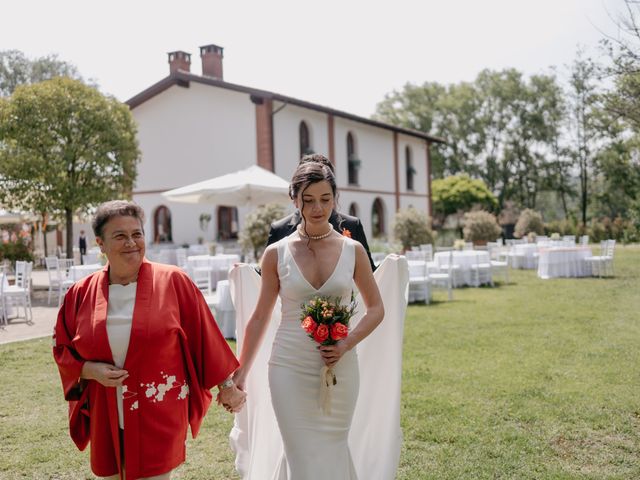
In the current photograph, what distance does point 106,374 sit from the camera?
8.28ft

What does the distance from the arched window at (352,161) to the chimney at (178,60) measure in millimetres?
8475

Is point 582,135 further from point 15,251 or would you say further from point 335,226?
point 335,226

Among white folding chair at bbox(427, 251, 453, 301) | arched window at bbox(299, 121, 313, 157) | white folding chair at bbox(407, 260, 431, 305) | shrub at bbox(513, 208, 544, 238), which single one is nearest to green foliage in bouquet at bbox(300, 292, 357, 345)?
white folding chair at bbox(407, 260, 431, 305)

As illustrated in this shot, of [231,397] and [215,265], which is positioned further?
[215,265]

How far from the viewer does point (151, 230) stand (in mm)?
27375

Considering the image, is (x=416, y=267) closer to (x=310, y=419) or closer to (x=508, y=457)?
(x=508, y=457)

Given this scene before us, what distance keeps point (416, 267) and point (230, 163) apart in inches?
554

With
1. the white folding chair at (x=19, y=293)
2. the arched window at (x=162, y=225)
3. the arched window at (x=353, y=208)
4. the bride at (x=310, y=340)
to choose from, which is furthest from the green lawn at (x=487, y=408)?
the arched window at (x=353, y=208)

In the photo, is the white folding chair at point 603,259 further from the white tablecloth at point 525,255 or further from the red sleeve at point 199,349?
the red sleeve at point 199,349

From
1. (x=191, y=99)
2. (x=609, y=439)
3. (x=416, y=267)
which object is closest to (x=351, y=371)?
(x=609, y=439)

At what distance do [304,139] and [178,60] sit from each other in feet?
22.9

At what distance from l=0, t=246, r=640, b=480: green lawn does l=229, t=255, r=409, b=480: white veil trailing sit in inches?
27.4

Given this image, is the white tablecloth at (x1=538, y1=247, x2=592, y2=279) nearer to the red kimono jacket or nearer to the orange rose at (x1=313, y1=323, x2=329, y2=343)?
the orange rose at (x1=313, y1=323, x2=329, y2=343)

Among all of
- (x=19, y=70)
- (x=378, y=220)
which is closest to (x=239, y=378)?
(x=378, y=220)
